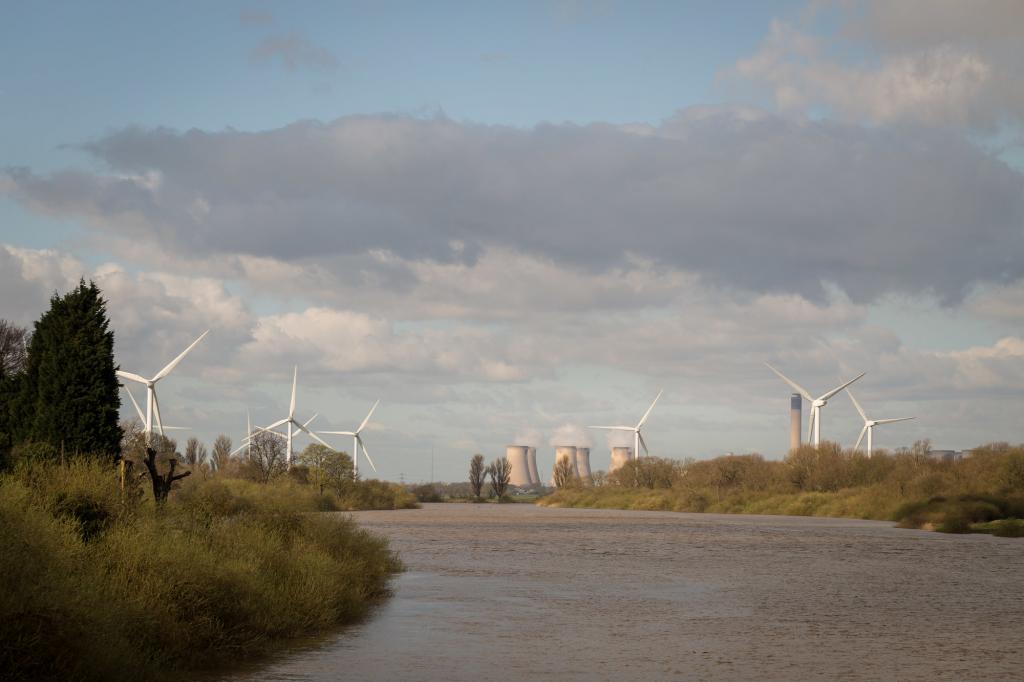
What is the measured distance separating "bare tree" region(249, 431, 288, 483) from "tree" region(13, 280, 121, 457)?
83.1 meters

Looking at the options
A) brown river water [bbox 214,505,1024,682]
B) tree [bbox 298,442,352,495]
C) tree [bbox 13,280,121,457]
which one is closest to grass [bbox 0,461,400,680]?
brown river water [bbox 214,505,1024,682]

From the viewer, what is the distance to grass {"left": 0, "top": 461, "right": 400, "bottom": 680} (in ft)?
46.8

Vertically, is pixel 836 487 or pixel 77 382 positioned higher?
pixel 77 382

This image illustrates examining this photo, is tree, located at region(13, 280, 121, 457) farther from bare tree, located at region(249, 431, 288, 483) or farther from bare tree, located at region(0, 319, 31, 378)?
bare tree, located at region(249, 431, 288, 483)

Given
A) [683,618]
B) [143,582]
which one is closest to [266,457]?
[683,618]

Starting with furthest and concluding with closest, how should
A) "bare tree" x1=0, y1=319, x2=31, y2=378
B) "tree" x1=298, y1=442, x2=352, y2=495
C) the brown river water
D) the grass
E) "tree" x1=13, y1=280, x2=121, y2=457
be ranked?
1. "tree" x1=298, y1=442, x2=352, y2=495
2. "bare tree" x1=0, y1=319, x2=31, y2=378
3. "tree" x1=13, y1=280, x2=121, y2=457
4. the brown river water
5. the grass

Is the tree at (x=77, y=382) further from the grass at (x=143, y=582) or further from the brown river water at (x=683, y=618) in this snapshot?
the brown river water at (x=683, y=618)

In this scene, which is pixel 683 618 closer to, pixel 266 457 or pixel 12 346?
pixel 12 346

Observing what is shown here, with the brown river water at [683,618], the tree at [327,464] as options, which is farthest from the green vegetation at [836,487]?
the tree at [327,464]

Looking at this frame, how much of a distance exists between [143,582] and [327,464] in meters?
105

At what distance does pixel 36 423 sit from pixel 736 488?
387 feet

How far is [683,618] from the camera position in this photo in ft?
95.6

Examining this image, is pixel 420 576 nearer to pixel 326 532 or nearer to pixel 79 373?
pixel 326 532

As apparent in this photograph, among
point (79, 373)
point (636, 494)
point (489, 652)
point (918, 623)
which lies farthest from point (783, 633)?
point (636, 494)
